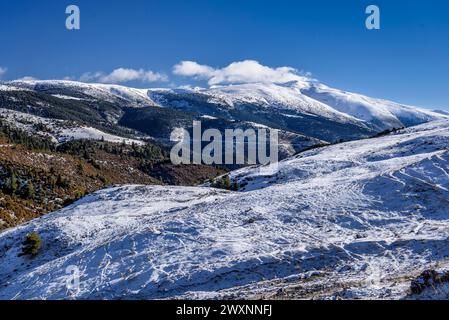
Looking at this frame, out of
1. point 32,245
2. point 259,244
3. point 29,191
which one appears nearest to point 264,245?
point 259,244

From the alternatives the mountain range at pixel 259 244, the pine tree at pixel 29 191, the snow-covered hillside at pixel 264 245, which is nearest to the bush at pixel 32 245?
the mountain range at pixel 259 244

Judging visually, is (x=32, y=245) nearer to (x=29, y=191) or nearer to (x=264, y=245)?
(x=264, y=245)

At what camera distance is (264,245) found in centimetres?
2705

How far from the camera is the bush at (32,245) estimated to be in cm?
3475

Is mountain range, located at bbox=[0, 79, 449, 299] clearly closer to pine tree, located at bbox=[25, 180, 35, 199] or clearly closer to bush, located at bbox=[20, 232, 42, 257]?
bush, located at bbox=[20, 232, 42, 257]

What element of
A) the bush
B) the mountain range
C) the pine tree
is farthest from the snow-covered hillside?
the pine tree

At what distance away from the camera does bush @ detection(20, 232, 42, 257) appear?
114 ft

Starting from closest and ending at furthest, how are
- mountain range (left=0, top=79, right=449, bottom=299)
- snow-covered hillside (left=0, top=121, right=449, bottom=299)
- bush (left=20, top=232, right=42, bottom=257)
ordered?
mountain range (left=0, top=79, right=449, bottom=299) → snow-covered hillside (left=0, top=121, right=449, bottom=299) → bush (left=20, top=232, right=42, bottom=257)

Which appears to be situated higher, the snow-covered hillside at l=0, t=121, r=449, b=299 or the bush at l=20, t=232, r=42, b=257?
the snow-covered hillside at l=0, t=121, r=449, b=299

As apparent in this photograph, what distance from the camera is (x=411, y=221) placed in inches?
1156

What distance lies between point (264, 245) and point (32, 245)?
786 inches

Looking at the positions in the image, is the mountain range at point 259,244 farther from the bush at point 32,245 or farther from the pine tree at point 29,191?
the pine tree at point 29,191

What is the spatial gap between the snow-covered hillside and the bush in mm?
677
